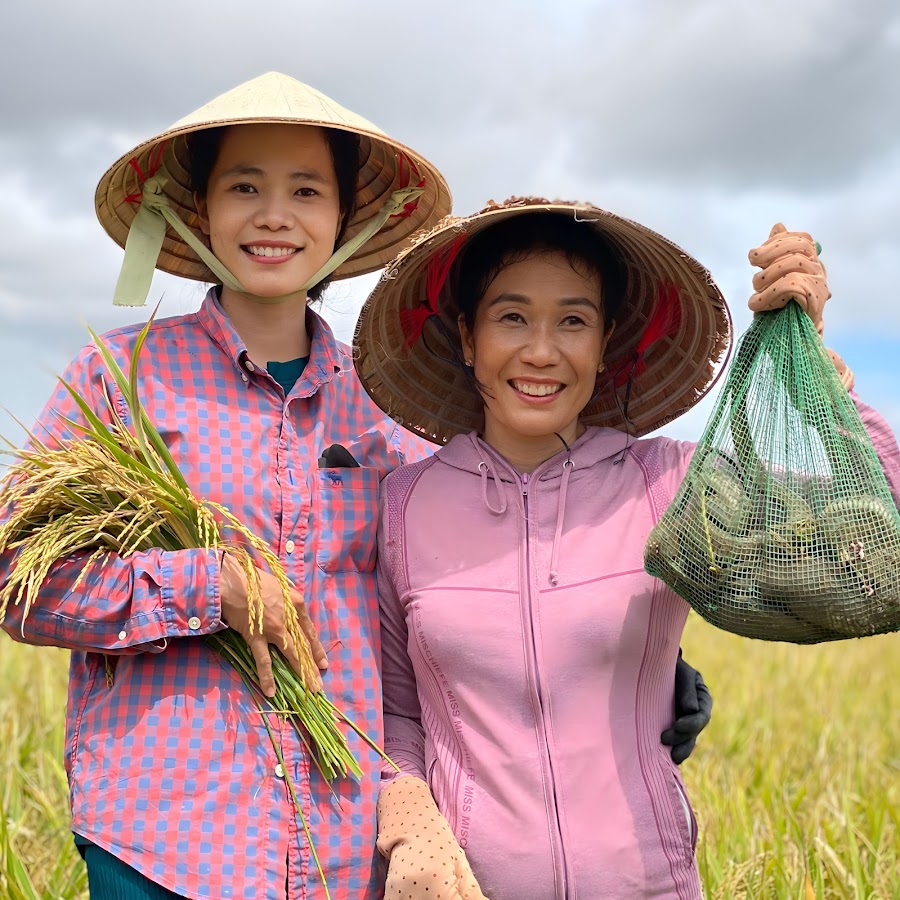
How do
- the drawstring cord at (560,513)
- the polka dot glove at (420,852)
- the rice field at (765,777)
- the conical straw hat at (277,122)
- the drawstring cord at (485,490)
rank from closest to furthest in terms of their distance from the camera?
the polka dot glove at (420,852), the drawstring cord at (560,513), the drawstring cord at (485,490), the conical straw hat at (277,122), the rice field at (765,777)

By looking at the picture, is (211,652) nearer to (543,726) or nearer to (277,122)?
(543,726)

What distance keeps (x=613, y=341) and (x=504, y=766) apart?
1144 mm

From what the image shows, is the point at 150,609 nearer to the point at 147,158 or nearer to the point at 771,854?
the point at 147,158

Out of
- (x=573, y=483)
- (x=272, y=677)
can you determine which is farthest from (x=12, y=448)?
(x=573, y=483)

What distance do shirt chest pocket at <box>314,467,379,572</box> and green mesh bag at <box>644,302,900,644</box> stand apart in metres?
0.65

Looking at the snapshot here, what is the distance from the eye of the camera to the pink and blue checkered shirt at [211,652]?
234cm

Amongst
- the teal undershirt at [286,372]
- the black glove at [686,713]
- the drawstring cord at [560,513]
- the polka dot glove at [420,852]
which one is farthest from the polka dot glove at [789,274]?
the polka dot glove at [420,852]

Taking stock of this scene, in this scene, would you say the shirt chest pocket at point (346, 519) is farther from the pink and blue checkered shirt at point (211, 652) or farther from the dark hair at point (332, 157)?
the dark hair at point (332, 157)

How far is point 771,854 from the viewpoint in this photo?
3984 millimetres

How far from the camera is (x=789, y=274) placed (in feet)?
7.47

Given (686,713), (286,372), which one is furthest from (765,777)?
(286,372)

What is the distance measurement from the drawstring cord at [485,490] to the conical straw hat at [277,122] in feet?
2.80

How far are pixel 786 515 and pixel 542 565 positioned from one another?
520 millimetres

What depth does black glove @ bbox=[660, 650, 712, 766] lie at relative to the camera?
2.49 metres
